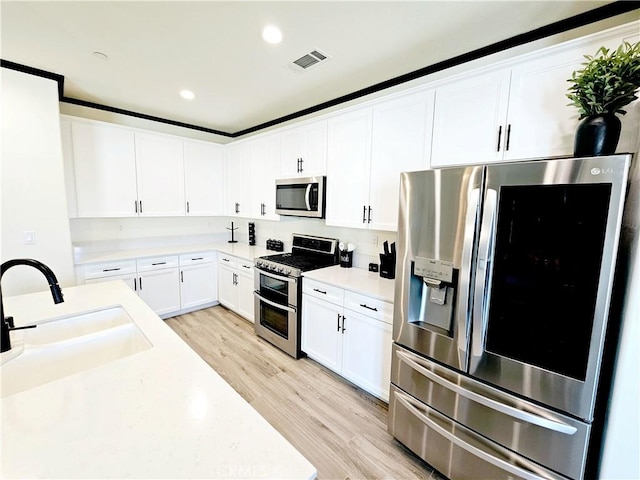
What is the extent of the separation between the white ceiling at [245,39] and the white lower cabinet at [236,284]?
2087mm

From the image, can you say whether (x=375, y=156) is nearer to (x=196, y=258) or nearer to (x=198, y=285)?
(x=196, y=258)

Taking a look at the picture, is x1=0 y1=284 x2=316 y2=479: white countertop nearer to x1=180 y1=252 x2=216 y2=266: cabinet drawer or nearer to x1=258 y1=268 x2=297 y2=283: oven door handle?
x1=258 y1=268 x2=297 y2=283: oven door handle

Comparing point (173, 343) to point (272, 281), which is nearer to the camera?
point (173, 343)

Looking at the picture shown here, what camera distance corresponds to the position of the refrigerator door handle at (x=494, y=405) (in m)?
1.25

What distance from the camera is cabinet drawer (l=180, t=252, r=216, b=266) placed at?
3.92m

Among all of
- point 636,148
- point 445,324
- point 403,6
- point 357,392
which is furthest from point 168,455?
point 403,6

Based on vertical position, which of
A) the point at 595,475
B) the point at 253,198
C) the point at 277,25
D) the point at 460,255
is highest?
the point at 277,25

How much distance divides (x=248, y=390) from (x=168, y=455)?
1.89 meters

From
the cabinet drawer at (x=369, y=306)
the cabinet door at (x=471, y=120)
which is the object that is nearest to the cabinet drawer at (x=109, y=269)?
the cabinet drawer at (x=369, y=306)

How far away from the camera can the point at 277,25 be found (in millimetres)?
1904

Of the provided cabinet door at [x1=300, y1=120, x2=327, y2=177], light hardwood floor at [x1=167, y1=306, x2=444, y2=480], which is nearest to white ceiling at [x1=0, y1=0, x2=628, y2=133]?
cabinet door at [x1=300, y1=120, x2=327, y2=177]

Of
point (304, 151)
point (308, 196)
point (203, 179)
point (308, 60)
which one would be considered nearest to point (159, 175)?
point (203, 179)

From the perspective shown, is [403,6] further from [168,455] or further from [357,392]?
[357,392]

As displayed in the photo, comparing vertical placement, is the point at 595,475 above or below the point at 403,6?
below
